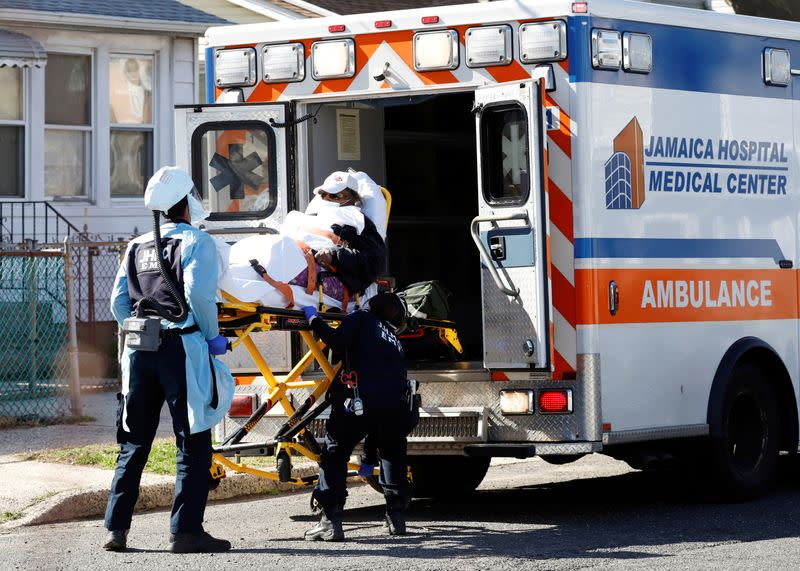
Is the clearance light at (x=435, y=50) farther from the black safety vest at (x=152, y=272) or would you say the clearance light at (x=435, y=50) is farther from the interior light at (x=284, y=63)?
the black safety vest at (x=152, y=272)

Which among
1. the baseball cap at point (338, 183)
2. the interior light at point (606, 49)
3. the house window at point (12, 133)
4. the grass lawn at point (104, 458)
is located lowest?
the grass lawn at point (104, 458)

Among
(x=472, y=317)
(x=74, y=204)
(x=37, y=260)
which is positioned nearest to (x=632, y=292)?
(x=472, y=317)

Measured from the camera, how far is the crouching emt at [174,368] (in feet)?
24.1

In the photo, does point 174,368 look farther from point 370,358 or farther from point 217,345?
point 370,358

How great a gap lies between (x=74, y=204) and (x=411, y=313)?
917 cm

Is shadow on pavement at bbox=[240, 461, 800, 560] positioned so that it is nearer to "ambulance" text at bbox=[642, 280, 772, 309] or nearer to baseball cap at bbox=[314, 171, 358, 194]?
"ambulance" text at bbox=[642, 280, 772, 309]

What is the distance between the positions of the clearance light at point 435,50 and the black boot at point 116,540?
10.1 feet

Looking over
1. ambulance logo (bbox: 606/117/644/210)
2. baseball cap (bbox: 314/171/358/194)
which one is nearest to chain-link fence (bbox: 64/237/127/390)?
baseball cap (bbox: 314/171/358/194)

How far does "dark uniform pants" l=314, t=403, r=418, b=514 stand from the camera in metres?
7.70

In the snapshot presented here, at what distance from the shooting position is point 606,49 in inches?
322

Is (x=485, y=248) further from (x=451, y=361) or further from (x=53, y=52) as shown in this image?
(x=53, y=52)

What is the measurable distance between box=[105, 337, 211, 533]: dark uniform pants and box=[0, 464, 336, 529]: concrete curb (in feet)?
4.67

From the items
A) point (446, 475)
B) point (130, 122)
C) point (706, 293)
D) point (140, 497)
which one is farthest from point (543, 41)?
point (130, 122)

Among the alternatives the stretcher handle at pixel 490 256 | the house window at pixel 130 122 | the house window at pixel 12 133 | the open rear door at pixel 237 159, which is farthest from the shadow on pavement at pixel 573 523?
the house window at pixel 130 122
